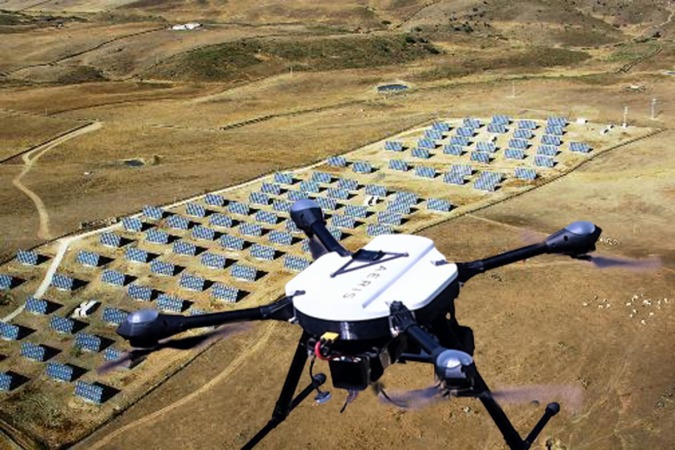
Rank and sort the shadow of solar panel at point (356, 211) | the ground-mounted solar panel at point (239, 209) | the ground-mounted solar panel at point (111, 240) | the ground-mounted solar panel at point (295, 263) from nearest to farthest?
the ground-mounted solar panel at point (295, 263)
the ground-mounted solar panel at point (111, 240)
the shadow of solar panel at point (356, 211)
the ground-mounted solar panel at point (239, 209)

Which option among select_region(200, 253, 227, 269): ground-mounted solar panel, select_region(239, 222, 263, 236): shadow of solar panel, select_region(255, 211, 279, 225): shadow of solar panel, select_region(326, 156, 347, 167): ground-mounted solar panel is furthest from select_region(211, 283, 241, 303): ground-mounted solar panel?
select_region(326, 156, 347, 167): ground-mounted solar panel

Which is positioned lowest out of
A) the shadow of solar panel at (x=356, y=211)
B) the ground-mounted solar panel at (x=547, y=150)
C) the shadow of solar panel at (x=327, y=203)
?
the ground-mounted solar panel at (x=547, y=150)

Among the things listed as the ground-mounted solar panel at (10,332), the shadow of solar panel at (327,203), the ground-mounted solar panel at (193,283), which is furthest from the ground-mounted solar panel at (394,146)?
the ground-mounted solar panel at (10,332)

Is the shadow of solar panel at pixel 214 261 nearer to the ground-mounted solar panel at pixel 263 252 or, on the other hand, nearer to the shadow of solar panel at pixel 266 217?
the ground-mounted solar panel at pixel 263 252

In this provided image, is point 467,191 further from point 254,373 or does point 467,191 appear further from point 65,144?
point 65,144

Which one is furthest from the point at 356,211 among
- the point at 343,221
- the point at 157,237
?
the point at 157,237

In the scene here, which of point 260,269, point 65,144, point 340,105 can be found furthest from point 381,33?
point 260,269
